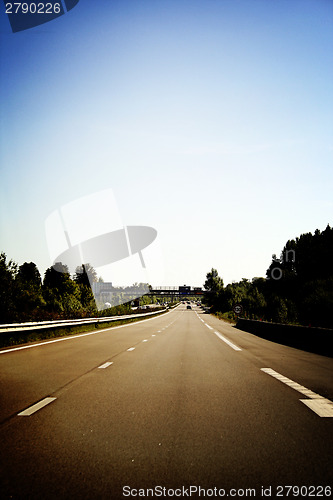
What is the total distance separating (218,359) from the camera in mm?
10945

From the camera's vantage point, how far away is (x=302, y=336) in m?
15.6

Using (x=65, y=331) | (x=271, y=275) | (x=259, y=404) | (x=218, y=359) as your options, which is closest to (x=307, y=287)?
Answer: (x=271, y=275)

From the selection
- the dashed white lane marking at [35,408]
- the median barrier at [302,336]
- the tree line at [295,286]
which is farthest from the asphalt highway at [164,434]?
the tree line at [295,286]

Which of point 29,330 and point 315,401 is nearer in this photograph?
point 315,401

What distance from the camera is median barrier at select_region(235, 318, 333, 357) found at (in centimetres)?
1309

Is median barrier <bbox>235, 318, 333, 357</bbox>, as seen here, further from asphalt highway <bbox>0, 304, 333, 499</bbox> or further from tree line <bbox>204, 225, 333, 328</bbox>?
tree line <bbox>204, 225, 333, 328</bbox>

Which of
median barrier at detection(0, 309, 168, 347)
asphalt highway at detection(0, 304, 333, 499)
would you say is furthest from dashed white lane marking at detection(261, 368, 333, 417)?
median barrier at detection(0, 309, 168, 347)

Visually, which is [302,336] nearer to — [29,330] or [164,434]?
[29,330]

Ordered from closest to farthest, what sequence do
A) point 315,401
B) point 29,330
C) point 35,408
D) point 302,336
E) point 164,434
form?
point 164,434
point 35,408
point 315,401
point 302,336
point 29,330

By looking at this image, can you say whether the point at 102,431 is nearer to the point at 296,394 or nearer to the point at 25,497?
the point at 25,497

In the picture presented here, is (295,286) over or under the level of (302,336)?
over

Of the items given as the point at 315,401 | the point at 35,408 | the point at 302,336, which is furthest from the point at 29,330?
the point at 315,401

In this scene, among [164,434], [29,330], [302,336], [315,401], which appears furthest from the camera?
[29,330]

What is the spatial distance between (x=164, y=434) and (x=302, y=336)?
12936 millimetres
